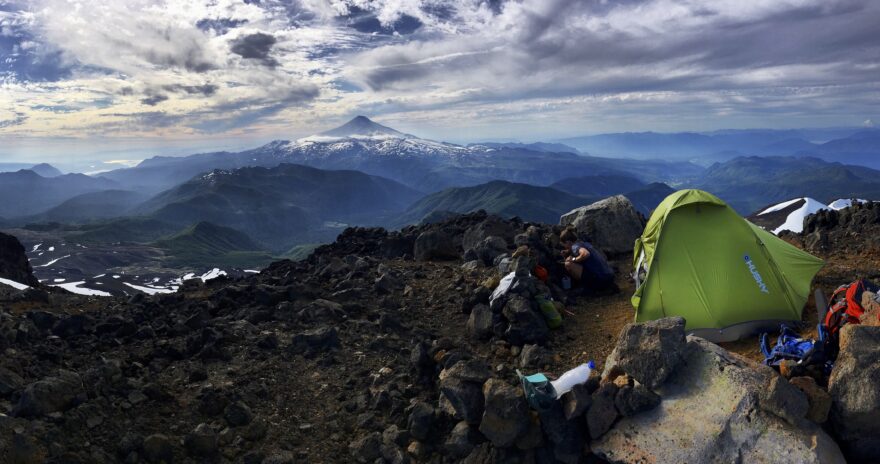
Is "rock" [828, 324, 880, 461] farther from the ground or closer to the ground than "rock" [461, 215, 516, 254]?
closer to the ground

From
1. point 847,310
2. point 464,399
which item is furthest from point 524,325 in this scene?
point 847,310

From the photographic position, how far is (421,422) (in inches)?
354

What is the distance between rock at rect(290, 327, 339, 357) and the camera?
11969 millimetres

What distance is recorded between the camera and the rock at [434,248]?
20812 millimetres

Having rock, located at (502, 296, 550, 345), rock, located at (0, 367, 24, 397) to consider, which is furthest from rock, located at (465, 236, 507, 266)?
rock, located at (0, 367, 24, 397)

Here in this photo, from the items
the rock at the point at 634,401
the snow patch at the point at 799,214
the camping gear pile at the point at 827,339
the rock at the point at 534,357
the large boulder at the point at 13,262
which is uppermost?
→ the camping gear pile at the point at 827,339

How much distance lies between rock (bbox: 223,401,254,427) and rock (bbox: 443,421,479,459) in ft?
13.0

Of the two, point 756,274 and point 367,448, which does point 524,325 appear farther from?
point 756,274

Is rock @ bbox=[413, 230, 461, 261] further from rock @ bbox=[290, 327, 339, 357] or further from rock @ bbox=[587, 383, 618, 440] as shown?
rock @ bbox=[587, 383, 618, 440]

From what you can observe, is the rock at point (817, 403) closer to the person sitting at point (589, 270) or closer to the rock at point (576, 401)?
the rock at point (576, 401)

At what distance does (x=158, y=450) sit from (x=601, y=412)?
7.71 metres

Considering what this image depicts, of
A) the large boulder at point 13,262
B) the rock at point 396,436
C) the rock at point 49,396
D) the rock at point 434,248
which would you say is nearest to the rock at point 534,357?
the rock at point 396,436

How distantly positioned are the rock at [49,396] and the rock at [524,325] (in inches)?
361

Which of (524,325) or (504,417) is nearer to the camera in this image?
(504,417)
